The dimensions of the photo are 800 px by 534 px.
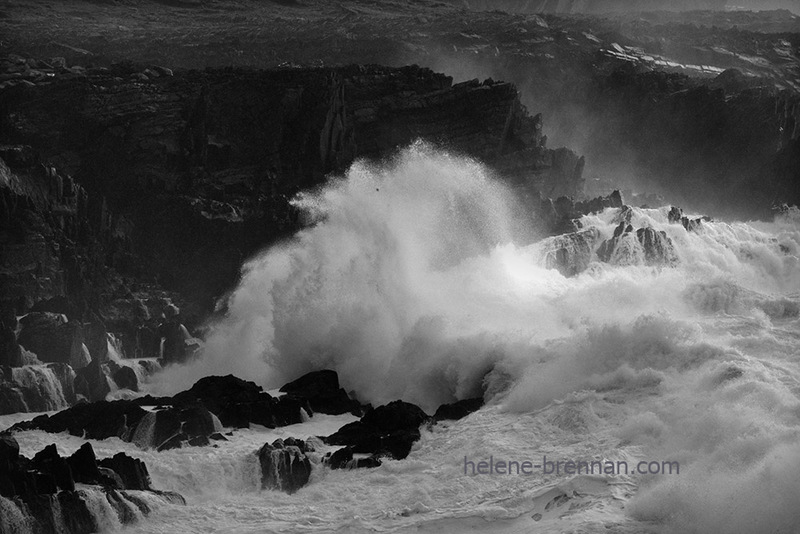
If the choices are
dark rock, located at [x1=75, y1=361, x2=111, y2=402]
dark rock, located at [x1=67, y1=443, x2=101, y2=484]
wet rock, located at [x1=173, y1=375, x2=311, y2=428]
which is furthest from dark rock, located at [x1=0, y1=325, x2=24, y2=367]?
dark rock, located at [x1=67, y1=443, x2=101, y2=484]

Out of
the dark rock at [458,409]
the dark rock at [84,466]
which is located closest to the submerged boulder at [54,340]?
the dark rock at [458,409]

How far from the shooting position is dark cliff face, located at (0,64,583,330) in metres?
62.2

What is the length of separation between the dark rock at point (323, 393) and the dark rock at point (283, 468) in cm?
630

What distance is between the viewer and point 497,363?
168 feet

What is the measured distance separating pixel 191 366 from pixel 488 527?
22397mm

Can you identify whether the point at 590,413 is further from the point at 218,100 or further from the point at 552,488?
the point at 218,100

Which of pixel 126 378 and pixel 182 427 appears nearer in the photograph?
pixel 182 427

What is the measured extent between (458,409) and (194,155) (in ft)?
93.1

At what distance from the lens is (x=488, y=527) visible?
37812 mm

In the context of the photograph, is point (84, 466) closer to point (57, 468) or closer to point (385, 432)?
point (57, 468)

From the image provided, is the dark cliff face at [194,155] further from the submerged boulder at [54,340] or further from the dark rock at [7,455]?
the dark rock at [7,455]

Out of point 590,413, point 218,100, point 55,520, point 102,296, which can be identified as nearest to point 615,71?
point 218,100

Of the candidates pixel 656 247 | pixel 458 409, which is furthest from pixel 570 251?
pixel 458 409

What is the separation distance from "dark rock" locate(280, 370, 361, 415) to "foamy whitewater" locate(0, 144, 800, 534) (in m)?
0.96
